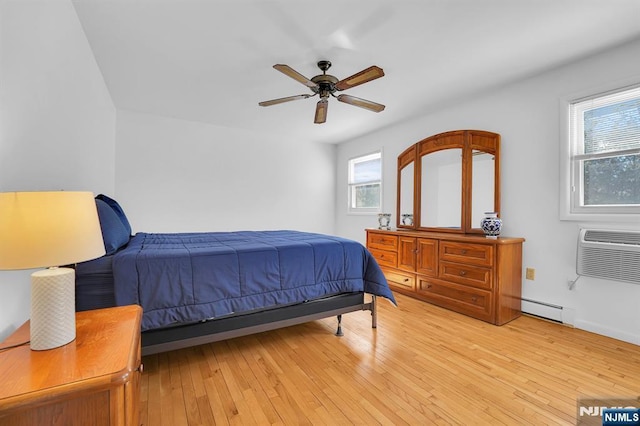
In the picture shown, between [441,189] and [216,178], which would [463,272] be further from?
[216,178]

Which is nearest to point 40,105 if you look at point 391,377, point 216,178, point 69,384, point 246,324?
point 69,384

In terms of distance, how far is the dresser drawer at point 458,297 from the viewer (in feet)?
9.34

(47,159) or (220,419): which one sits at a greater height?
(47,159)

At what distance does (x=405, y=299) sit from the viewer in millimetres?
3561

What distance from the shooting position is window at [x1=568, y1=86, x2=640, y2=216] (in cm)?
242

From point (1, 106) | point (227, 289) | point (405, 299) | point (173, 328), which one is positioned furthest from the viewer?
point (405, 299)

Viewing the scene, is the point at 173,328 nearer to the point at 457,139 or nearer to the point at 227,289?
the point at 227,289

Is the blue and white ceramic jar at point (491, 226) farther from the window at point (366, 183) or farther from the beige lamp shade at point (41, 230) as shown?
the beige lamp shade at point (41, 230)

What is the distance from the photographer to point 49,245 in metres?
0.83

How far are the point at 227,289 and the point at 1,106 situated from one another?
4.63 feet

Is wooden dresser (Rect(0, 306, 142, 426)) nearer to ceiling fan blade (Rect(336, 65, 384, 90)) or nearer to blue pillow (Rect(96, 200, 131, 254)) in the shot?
blue pillow (Rect(96, 200, 131, 254))

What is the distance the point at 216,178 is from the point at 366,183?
261 cm

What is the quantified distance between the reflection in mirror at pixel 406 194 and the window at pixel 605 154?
1823 millimetres

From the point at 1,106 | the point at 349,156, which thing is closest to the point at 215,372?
the point at 1,106
